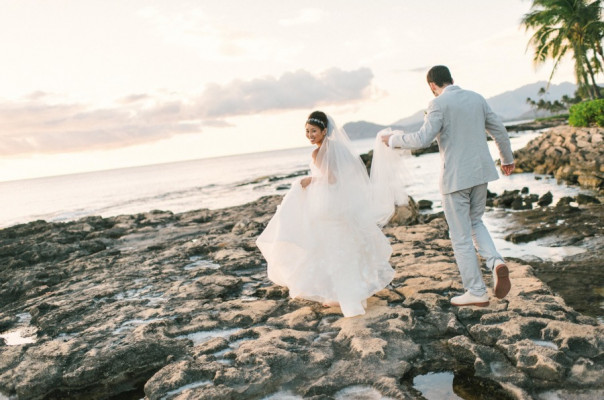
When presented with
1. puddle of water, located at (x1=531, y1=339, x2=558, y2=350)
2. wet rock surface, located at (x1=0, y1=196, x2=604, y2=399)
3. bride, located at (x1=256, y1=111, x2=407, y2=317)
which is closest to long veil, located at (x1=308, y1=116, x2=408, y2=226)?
bride, located at (x1=256, y1=111, x2=407, y2=317)

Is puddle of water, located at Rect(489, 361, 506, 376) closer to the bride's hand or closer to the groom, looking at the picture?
the groom

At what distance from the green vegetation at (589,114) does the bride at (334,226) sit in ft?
61.5

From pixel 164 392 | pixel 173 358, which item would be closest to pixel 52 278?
pixel 173 358

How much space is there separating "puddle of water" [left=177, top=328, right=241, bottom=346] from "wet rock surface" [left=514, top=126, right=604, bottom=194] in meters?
14.1

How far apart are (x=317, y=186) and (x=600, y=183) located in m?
14.1

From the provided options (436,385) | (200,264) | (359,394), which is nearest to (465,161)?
(436,385)

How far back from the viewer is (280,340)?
4.29 metres

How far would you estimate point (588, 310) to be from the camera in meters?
4.94

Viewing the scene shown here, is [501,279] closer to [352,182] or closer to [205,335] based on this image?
[352,182]

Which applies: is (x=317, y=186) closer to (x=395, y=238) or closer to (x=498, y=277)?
(x=498, y=277)

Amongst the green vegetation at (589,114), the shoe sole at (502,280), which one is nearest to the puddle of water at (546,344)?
the shoe sole at (502,280)

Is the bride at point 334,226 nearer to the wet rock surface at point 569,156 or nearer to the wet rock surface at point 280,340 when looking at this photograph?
the wet rock surface at point 280,340

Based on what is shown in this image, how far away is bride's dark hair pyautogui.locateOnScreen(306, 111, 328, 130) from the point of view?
5.08 m

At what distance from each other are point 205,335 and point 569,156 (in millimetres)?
19572
